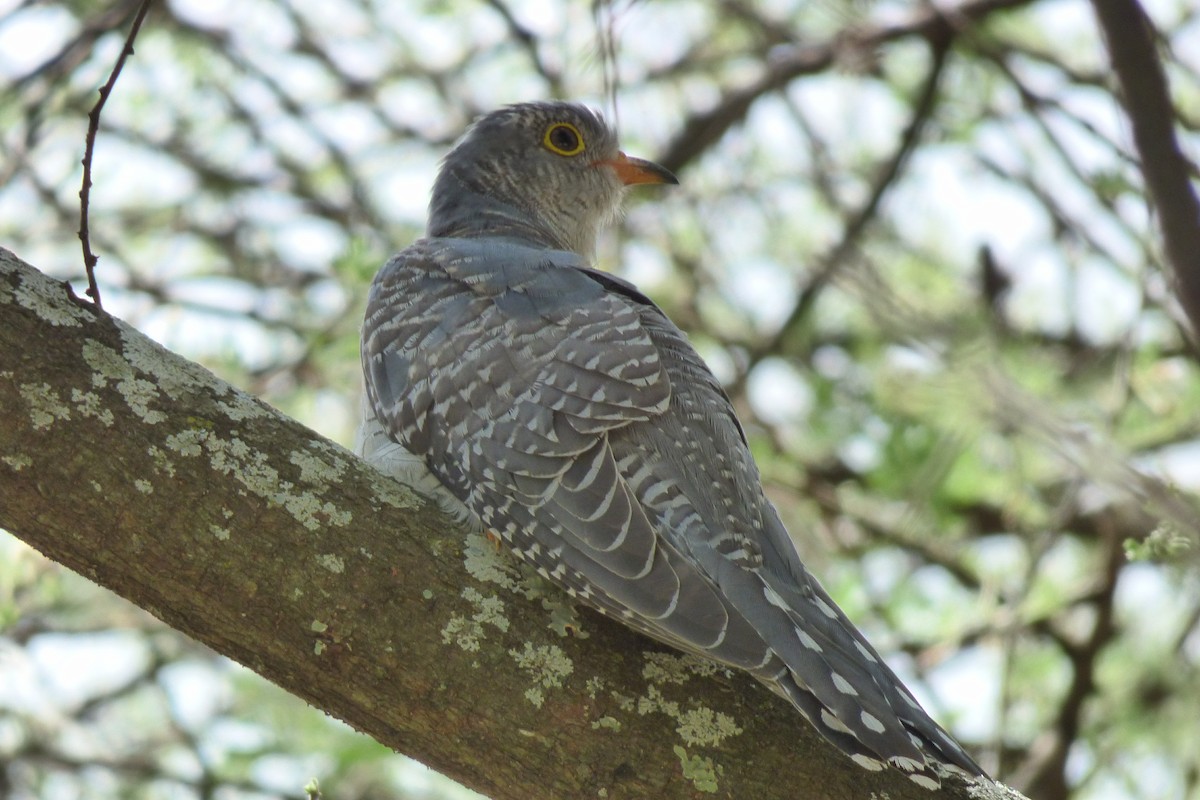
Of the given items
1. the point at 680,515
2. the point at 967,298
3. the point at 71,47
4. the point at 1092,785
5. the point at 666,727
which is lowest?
the point at 666,727

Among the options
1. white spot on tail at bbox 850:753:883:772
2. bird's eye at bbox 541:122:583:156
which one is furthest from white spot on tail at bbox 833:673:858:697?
bird's eye at bbox 541:122:583:156

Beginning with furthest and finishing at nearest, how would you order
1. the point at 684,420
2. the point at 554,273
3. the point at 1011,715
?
the point at 1011,715
the point at 554,273
the point at 684,420

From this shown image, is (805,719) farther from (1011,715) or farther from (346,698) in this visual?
(1011,715)

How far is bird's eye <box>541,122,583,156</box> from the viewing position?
505cm

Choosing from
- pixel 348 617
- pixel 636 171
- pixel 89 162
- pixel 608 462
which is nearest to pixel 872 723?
pixel 608 462

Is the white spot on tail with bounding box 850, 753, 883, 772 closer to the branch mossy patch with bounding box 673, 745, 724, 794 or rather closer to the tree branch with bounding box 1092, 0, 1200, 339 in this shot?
the branch mossy patch with bounding box 673, 745, 724, 794

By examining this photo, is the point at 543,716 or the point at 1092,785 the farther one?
the point at 1092,785

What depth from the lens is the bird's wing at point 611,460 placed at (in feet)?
8.15

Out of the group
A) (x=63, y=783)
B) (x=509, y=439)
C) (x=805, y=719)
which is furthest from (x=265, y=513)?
(x=63, y=783)

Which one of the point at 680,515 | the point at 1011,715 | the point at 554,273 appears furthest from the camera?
the point at 1011,715

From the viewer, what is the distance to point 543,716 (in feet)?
8.21

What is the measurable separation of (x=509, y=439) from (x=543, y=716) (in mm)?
719

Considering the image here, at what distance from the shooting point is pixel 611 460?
9.57ft

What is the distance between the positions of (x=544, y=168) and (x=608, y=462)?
2.40 m
